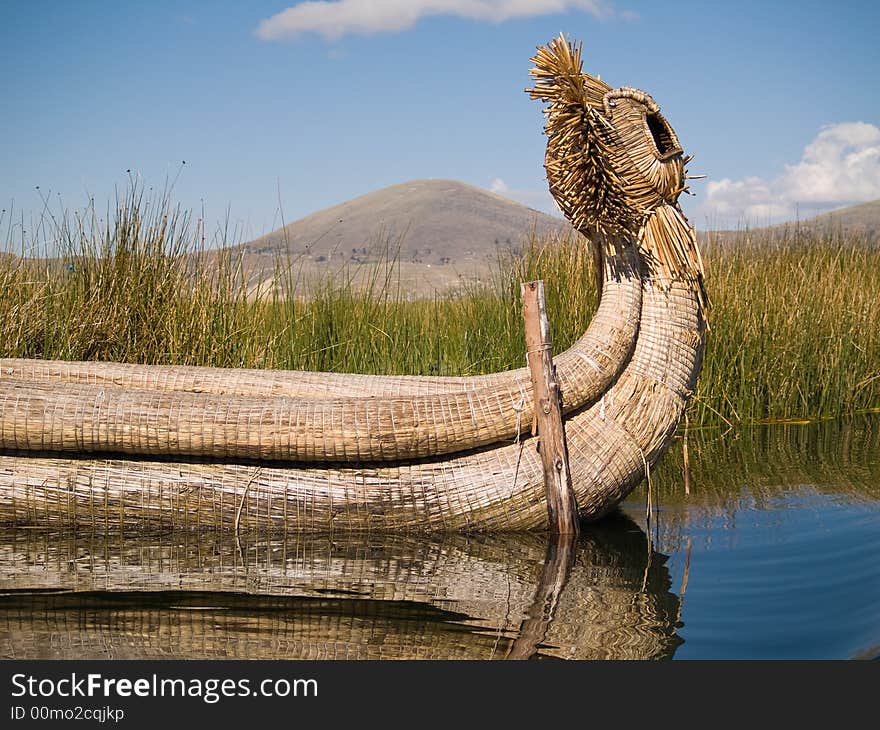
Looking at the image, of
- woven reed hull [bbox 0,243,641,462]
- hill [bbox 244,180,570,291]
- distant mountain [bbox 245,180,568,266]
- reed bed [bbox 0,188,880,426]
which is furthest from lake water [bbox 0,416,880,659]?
distant mountain [bbox 245,180,568,266]

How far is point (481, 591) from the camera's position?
133 inches

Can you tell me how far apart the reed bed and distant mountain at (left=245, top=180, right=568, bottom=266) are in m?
51.5

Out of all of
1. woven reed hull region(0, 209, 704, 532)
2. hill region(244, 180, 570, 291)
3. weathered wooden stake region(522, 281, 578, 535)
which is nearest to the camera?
weathered wooden stake region(522, 281, 578, 535)

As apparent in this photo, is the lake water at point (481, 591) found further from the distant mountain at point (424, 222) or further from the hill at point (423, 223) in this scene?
the distant mountain at point (424, 222)

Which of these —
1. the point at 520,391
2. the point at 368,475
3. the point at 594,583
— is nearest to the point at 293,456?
the point at 368,475

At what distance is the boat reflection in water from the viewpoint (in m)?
2.83

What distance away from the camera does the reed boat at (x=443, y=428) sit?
3.93 m

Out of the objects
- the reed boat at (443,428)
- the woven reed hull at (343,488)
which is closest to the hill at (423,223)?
the reed boat at (443,428)

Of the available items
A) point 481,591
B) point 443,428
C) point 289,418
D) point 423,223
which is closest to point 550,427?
point 443,428

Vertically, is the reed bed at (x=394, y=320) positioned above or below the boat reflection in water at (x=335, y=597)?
above

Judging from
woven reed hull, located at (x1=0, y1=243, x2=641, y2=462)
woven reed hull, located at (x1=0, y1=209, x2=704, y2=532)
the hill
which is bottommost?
woven reed hull, located at (x1=0, y1=209, x2=704, y2=532)

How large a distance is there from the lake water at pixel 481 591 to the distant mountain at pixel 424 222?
55.3 metres

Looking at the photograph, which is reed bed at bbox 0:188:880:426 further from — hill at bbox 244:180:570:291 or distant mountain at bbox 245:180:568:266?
distant mountain at bbox 245:180:568:266

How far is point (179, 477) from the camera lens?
4031 millimetres
